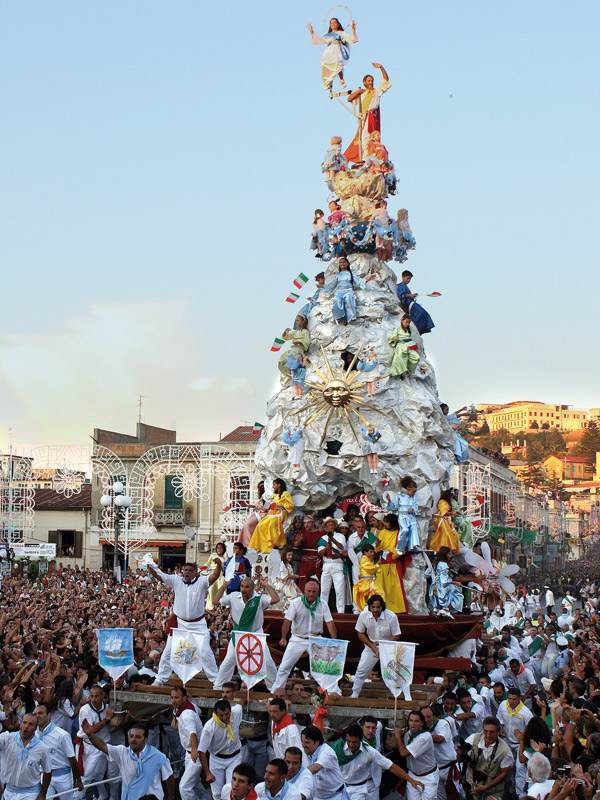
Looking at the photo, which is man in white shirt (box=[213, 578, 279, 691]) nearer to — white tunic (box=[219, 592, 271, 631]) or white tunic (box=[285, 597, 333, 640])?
white tunic (box=[219, 592, 271, 631])

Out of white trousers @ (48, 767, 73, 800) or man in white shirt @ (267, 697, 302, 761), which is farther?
man in white shirt @ (267, 697, 302, 761)

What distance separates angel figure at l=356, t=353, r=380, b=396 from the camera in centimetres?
1416

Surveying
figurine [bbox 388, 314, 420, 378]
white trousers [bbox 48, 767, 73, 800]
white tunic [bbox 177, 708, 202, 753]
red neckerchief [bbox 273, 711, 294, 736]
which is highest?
figurine [bbox 388, 314, 420, 378]

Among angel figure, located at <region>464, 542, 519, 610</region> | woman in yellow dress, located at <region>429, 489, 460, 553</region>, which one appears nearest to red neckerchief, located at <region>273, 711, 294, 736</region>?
woman in yellow dress, located at <region>429, 489, 460, 553</region>

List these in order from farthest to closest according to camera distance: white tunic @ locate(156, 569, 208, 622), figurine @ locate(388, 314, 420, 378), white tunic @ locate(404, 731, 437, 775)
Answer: figurine @ locate(388, 314, 420, 378)
white tunic @ locate(156, 569, 208, 622)
white tunic @ locate(404, 731, 437, 775)

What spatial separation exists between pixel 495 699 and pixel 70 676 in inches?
192

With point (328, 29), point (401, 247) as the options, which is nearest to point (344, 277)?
point (401, 247)

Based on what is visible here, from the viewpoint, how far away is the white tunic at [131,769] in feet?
27.2

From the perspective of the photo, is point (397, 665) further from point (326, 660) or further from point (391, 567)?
point (391, 567)

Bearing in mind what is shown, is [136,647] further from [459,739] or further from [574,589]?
[574,589]

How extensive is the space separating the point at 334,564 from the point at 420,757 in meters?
4.50

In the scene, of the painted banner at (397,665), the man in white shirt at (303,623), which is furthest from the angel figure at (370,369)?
Result: the painted banner at (397,665)

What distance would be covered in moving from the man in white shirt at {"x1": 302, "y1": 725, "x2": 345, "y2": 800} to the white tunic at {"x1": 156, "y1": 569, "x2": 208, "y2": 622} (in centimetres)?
342

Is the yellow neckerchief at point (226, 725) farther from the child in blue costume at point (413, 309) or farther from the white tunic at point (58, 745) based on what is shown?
the child in blue costume at point (413, 309)
